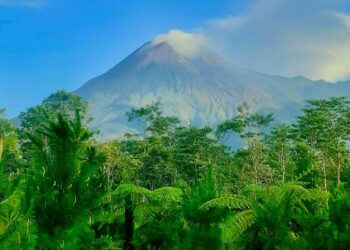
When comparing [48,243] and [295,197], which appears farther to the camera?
[295,197]

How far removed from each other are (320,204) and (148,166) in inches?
1124

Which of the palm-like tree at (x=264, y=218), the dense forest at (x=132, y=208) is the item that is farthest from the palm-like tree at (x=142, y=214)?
the palm-like tree at (x=264, y=218)

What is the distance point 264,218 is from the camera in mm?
8906

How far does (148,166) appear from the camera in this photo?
38750 millimetres

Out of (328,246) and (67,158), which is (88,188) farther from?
(328,246)

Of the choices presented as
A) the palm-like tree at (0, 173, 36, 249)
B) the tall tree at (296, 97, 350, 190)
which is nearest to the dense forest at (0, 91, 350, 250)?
the palm-like tree at (0, 173, 36, 249)

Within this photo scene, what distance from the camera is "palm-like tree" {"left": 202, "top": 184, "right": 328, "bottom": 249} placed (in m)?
8.48

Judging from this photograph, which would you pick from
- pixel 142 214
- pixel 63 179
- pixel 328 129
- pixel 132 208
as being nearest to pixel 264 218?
pixel 142 214

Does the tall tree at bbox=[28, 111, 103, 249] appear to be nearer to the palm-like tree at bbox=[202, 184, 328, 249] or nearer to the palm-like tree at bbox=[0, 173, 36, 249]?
the palm-like tree at bbox=[0, 173, 36, 249]

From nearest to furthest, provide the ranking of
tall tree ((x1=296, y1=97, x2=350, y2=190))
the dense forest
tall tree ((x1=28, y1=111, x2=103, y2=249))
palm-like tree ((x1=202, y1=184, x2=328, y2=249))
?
the dense forest
tall tree ((x1=28, y1=111, x2=103, y2=249))
palm-like tree ((x1=202, y1=184, x2=328, y2=249))
tall tree ((x1=296, y1=97, x2=350, y2=190))

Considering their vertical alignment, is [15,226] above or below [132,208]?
below

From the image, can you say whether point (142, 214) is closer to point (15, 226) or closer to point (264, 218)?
point (264, 218)

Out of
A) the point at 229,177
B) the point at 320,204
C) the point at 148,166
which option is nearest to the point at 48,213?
the point at 320,204

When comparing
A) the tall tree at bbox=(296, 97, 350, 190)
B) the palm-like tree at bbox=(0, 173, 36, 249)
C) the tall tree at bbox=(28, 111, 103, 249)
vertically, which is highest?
the tall tree at bbox=(296, 97, 350, 190)
